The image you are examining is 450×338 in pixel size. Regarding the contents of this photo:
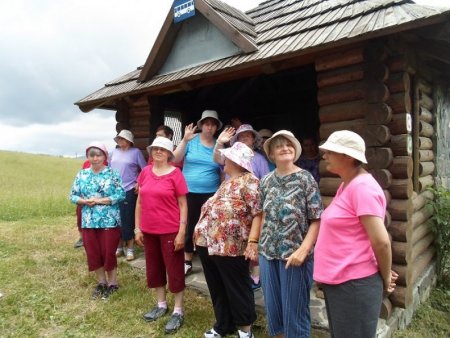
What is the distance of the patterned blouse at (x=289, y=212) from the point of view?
9.12 feet

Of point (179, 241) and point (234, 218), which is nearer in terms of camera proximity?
point (234, 218)

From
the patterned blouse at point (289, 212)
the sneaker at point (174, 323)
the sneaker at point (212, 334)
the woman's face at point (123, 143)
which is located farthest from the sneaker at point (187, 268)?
Answer: the patterned blouse at point (289, 212)

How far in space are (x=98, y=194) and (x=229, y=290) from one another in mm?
2187

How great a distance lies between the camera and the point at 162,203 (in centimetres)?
386

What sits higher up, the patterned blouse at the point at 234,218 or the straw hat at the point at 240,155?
the straw hat at the point at 240,155

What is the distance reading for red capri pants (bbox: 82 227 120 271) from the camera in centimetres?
448

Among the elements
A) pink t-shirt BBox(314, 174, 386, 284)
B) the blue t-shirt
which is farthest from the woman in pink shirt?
the blue t-shirt

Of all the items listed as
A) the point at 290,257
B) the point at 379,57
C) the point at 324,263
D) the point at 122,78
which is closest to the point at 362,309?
the point at 324,263

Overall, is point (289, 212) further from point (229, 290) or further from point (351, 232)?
point (229, 290)

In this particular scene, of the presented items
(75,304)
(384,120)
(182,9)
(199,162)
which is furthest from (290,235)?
(182,9)

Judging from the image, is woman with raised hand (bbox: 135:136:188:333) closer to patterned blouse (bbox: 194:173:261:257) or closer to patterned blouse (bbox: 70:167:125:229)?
patterned blouse (bbox: 70:167:125:229)

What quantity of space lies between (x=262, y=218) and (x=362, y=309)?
1.08m

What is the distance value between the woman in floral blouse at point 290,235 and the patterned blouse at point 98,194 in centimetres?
231

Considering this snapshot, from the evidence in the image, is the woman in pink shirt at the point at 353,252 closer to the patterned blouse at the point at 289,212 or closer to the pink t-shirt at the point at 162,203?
the patterned blouse at the point at 289,212
